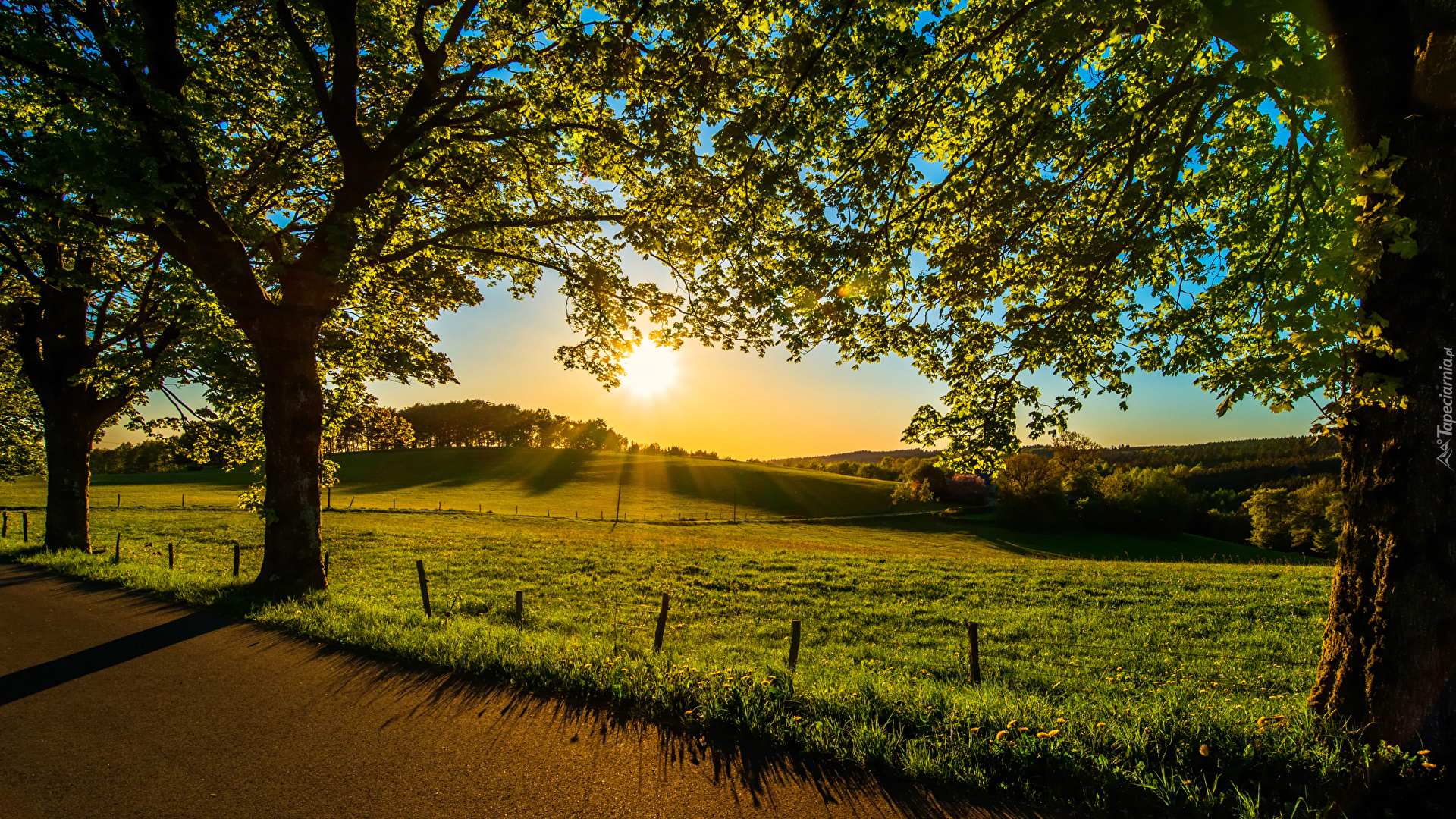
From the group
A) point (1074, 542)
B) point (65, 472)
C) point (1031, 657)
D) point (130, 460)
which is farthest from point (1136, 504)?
point (130, 460)

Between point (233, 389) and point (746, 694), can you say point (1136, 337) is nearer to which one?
point (746, 694)

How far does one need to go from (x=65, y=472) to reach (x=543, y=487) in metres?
A: 55.7

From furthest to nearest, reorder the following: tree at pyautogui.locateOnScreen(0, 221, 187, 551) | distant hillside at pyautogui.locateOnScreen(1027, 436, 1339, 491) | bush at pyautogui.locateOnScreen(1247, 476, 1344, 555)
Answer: distant hillside at pyautogui.locateOnScreen(1027, 436, 1339, 491) < bush at pyautogui.locateOnScreen(1247, 476, 1344, 555) < tree at pyautogui.locateOnScreen(0, 221, 187, 551)

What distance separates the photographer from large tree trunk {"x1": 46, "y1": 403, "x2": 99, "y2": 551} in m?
15.7

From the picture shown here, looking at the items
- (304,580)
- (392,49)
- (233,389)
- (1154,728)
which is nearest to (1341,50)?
(1154,728)

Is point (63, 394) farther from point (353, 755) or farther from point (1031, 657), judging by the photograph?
point (1031, 657)

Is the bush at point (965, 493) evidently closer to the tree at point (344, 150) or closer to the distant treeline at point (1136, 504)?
the distant treeline at point (1136, 504)

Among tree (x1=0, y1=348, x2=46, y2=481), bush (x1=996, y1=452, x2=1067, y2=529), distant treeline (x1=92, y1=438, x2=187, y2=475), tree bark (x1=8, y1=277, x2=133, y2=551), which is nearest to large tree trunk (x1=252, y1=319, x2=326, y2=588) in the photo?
tree bark (x1=8, y1=277, x2=133, y2=551)

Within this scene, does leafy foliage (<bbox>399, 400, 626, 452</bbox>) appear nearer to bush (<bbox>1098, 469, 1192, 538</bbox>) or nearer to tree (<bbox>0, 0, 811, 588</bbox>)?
bush (<bbox>1098, 469, 1192, 538</bbox>)

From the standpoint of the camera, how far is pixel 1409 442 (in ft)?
13.8

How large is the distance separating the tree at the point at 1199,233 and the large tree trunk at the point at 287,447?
348 inches

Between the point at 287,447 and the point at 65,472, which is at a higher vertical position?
the point at 287,447

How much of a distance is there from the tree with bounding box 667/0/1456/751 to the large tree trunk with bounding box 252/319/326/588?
884 centimetres

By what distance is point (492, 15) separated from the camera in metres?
9.40
